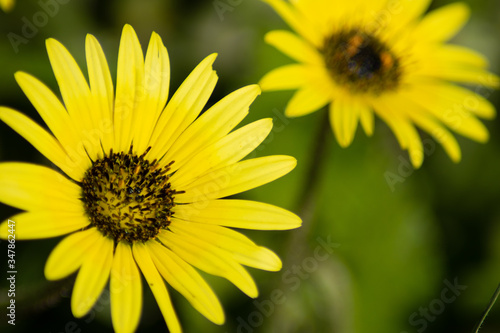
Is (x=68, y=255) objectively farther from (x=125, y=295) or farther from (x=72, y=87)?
(x=72, y=87)

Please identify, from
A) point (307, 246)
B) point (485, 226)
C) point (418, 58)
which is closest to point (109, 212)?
point (307, 246)

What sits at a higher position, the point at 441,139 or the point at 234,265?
the point at 234,265

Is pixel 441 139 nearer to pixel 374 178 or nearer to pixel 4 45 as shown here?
pixel 374 178

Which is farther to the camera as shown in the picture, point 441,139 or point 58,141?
point 441,139

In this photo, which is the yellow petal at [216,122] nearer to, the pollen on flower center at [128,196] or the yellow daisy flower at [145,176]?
the yellow daisy flower at [145,176]

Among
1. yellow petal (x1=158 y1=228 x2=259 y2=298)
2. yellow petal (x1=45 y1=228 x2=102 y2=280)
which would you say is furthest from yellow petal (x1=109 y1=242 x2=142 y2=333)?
yellow petal (x1=158 y1=228 x2=259 y2=298)

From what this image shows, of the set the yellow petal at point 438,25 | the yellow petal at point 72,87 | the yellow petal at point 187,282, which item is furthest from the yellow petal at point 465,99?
the yellow petal at point 72,87

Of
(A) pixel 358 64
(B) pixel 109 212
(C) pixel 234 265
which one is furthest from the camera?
(A) pixel 358 64
